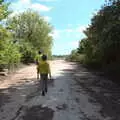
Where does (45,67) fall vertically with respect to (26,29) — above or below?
below

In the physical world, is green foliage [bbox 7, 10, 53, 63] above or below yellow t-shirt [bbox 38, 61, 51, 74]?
above

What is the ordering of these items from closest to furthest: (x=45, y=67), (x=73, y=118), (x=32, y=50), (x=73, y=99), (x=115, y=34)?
(x=73, y=118)
(x=73, y=99)
(x=45, y=67)
(x=115, y=34)
(x=32, y=50)

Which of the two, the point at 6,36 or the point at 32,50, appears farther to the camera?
the point at 32,50

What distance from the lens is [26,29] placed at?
6688 cm

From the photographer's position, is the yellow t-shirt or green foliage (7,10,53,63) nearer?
the yellow t-shirt

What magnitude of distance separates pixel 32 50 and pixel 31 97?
4552 cm

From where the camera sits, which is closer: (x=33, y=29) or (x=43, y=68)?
(x=43, y=68)

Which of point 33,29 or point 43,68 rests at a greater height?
point 33,29

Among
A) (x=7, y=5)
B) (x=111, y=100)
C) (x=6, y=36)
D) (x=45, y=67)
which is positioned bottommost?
(x=111, y=100)

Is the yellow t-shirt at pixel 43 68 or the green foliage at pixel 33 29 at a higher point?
the green foliage at pixel 33 29

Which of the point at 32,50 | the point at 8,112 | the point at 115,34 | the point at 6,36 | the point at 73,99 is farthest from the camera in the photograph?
the point at 32,50

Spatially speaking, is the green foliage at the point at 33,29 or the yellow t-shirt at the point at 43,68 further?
the green foliage at the point at 33,29

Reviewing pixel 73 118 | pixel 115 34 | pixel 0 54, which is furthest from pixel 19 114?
pixel 0 54

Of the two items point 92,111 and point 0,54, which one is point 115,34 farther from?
point 92,111
